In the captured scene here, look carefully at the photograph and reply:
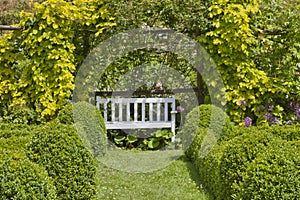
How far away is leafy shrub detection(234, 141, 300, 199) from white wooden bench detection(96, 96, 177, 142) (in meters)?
3.93

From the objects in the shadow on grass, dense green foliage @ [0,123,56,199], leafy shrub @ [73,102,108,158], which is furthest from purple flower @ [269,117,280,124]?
dense green foliage @ [0,123,56,199]

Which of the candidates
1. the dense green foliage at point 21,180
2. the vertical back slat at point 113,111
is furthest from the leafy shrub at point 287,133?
the dense green foliage at point 21,180

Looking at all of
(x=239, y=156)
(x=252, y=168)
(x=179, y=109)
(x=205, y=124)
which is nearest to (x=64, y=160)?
(x=239, y=156)

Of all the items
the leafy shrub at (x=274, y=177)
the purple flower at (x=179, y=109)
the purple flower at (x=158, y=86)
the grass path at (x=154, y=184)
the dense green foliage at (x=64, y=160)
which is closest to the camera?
the leafy shrub at (x=274, y=177)

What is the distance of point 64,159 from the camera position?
4266 mm

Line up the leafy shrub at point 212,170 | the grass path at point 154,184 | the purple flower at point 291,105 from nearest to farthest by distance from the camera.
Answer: the leafy shrub at point 212,170
the grass path at point 154,184
the purple flower at point 291,105

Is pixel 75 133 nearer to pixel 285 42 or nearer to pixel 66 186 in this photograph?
pixel 66 186

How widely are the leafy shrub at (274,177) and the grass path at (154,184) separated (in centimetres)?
130

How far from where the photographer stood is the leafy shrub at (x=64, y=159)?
4.24 metres

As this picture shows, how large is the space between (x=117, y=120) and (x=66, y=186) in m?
3.49

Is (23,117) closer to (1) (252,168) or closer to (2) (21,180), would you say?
(2) (21,180)

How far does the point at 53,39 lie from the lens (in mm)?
6918

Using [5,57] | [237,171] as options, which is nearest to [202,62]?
[5,57]

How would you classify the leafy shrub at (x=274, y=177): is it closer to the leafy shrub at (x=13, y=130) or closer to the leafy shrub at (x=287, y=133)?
the leafy shrub at (x=287, y=133)
